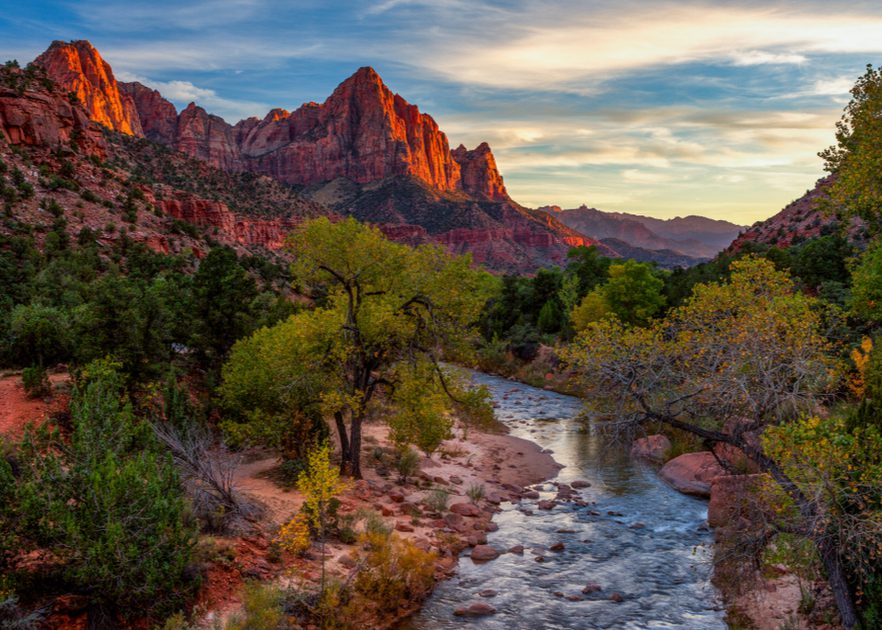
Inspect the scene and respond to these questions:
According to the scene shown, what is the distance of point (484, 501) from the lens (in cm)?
2323

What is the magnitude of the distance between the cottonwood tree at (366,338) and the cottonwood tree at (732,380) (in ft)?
20.4

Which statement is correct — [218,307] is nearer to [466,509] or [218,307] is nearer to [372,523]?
[372,523]

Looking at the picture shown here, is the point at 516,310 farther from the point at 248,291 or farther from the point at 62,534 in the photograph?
the point at 62,534

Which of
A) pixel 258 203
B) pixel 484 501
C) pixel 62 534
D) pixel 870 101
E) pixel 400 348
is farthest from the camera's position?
pixel 258 203

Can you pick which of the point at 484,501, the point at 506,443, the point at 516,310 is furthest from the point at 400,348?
the point at 516,310

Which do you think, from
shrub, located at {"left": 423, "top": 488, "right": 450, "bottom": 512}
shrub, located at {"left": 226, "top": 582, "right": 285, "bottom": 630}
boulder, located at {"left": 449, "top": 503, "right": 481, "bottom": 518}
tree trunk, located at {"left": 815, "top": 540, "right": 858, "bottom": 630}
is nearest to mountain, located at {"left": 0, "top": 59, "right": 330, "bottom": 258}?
shrub, located at {"left": 423, "top": 488, "right": 450, "bottom": 512}

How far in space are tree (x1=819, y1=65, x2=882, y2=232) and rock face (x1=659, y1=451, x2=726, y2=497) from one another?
1124 cm

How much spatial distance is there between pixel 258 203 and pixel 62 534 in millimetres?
95133

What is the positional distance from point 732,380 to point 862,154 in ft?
31.0

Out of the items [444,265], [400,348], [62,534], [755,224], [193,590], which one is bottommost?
[193,590]

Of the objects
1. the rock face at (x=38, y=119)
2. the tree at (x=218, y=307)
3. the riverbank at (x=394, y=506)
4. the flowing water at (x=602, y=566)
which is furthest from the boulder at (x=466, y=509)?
the rock face at (x=38, y=119)

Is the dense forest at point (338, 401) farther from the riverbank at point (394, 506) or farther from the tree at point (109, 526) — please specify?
the riverbank at point (394, 506)

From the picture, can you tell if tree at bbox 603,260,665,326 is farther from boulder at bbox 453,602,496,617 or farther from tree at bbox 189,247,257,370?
boulder at bbox 453,602,496,617

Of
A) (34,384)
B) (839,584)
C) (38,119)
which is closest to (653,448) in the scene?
(839,584)
